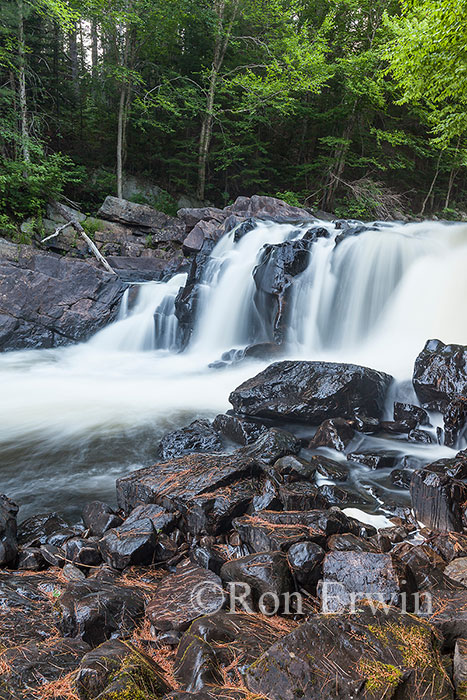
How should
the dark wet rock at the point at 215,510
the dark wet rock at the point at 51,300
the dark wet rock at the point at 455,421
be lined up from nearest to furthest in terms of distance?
the dark wet rock at the point at 215,510 < the dark wet rock at the point at 455,421 < the dark wet rock at the point at 51,300

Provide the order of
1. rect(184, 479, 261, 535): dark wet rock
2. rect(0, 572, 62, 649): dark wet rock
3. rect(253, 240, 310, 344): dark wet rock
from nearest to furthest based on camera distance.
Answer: rect(0, 572, 62, 649): dark wet rock < rect(184, 479, 261, 535): dark wet rock < rect(253, 240, 310, 344): dark wet rock

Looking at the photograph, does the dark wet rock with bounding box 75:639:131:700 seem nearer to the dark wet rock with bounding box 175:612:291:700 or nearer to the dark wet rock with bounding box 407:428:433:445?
the dark wet rock with bounding box 175:612:291:700

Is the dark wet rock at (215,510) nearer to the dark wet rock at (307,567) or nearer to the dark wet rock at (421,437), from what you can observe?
the dark wet rock at (307,567)

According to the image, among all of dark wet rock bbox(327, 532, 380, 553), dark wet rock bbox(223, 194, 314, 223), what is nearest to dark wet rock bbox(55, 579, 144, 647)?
dark wet rock bbox(327, 532, 380, 553)

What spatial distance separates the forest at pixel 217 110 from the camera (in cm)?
1470

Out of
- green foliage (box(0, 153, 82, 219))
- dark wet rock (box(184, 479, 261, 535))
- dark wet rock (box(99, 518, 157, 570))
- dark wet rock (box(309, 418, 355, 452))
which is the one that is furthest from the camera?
green foliage (box(0, 153, 82, 219))

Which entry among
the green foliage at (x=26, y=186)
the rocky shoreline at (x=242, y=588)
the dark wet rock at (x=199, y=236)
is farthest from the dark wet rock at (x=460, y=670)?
the green foliage at (x=26, y=186)

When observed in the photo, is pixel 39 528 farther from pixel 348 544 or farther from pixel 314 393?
pixel 314 393

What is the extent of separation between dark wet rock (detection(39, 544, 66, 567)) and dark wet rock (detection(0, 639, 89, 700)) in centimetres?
92

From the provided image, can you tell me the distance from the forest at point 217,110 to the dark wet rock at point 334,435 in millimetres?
12334

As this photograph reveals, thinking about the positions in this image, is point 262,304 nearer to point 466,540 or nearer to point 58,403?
point 58,403

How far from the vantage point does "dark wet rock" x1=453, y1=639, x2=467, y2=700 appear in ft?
5.00

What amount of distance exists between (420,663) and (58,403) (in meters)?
6.75

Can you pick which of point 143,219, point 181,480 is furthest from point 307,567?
point 143,219
